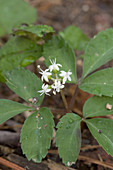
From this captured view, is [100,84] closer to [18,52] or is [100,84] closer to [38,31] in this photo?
[38,31]

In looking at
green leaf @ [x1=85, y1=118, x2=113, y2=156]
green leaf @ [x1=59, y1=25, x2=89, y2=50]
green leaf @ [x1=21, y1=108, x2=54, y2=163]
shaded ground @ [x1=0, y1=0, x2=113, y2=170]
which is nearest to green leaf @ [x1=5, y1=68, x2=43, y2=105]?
green leaf @ [x1=21, y1=108, x2=54, y2=163]

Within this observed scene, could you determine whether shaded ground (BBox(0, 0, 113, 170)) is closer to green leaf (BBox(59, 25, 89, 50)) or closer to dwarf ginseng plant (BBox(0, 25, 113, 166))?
dwarf ginseng plant (BBox(0, 25, 113, 166))

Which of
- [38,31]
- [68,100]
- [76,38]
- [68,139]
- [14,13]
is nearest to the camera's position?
[68,139]

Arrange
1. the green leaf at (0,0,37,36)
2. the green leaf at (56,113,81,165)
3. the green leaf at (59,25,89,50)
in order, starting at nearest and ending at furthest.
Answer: the green leaf at (56,113,81,165) → the green leaf at (59,25,89,50) → the green leaf at (0,0,37,36)

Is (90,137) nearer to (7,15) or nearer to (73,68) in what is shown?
(73,68)

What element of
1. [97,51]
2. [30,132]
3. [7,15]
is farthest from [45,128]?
[7,15]

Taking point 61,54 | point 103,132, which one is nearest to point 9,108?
point 61,54

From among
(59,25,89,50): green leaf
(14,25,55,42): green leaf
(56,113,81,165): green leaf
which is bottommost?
(56,113,81,165): green leaf
